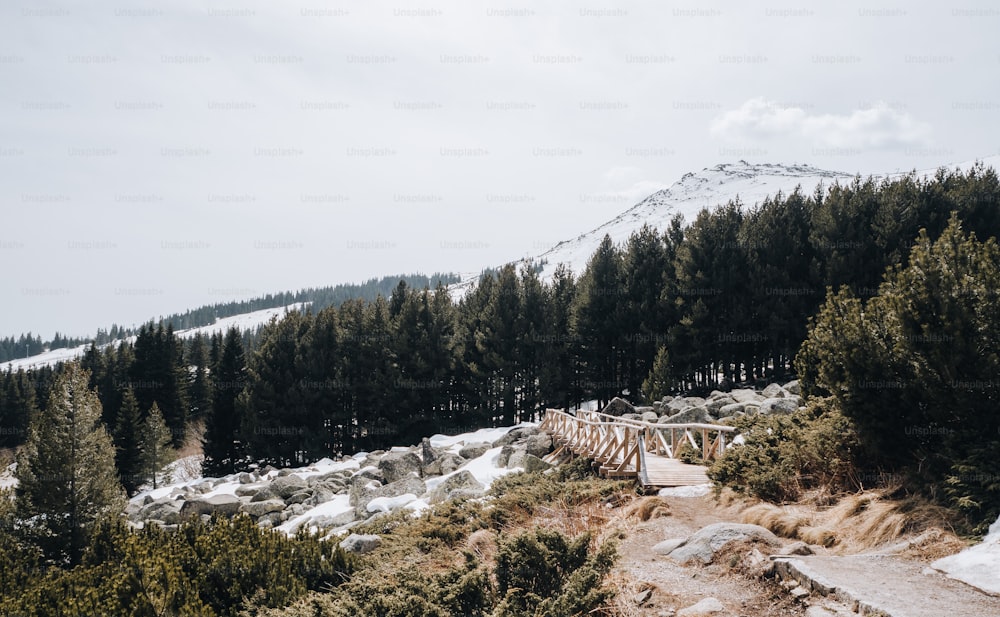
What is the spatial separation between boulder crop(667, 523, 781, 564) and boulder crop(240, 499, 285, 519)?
50.7 feet

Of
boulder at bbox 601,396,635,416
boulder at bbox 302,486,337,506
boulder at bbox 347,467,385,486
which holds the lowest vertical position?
boulder at bbox 302,486,337,506

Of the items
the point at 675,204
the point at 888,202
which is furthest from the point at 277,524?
the point at 675,204

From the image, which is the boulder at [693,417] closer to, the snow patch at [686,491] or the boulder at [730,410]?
the boulder at [730,410]

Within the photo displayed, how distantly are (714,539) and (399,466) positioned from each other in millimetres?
15106

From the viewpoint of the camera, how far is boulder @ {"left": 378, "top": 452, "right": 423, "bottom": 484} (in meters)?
19.6

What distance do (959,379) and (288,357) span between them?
1624 inches

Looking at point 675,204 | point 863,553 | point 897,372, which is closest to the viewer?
point 863,553

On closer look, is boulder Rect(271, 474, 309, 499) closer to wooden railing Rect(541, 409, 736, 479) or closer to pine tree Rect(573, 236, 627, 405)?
wooden railing Rect(541, 409, 736, 479)

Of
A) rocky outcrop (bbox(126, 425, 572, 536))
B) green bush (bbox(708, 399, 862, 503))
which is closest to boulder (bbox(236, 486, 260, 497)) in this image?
rocky outcrop (bbox(126, 425, 572, 536))

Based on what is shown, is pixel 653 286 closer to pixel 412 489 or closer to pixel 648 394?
pixel 648 394

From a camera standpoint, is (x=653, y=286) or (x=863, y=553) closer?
(x=863, y=553)

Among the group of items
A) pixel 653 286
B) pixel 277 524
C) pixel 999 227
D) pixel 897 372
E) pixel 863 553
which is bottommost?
pixel 277 524

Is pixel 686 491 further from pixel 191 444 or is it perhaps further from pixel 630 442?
pixel 191 444

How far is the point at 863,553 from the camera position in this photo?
5.90m
